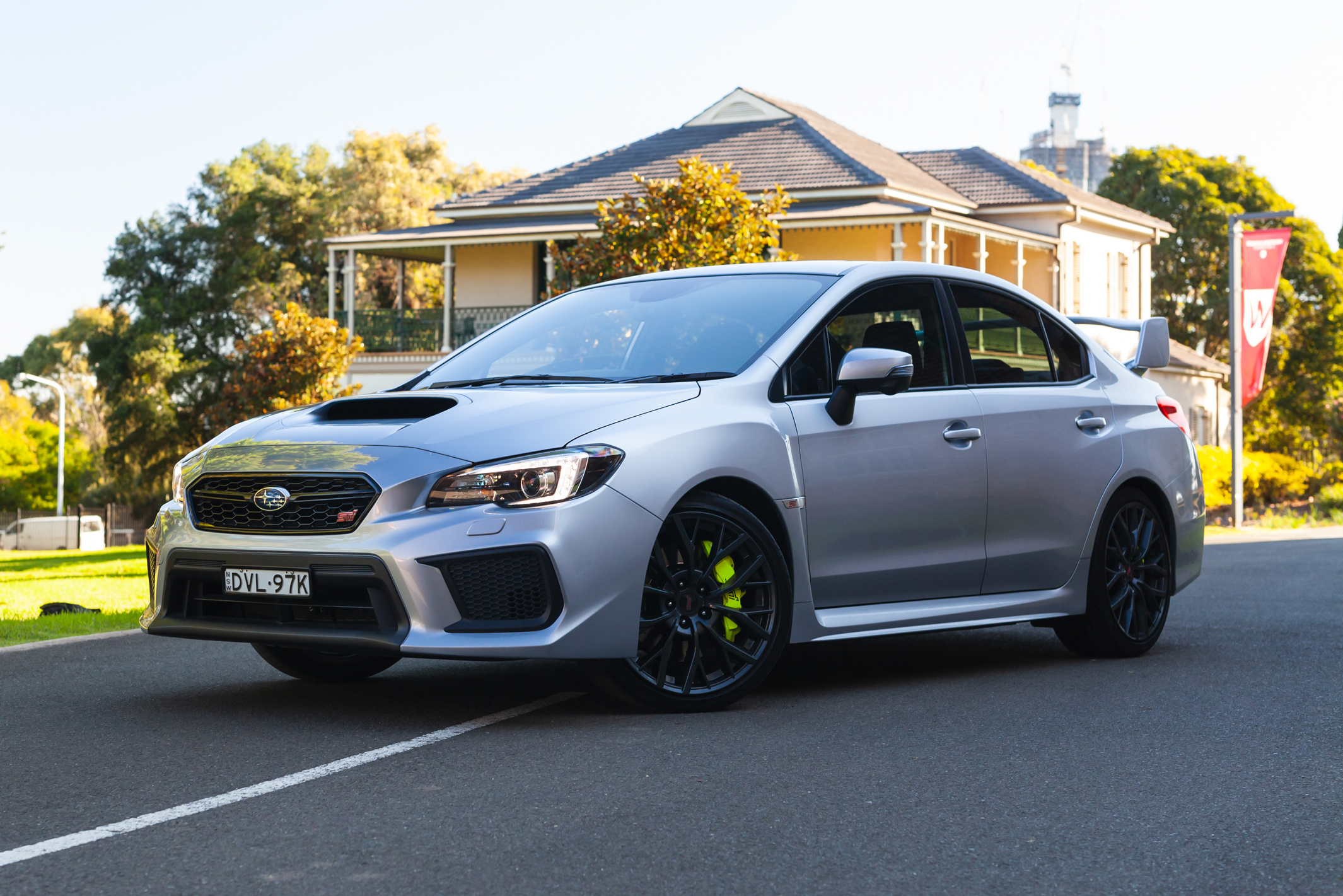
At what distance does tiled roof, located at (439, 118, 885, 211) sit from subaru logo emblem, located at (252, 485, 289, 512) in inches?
1079

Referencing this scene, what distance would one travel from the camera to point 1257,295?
26406 mm

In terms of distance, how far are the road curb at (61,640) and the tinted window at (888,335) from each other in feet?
14.3

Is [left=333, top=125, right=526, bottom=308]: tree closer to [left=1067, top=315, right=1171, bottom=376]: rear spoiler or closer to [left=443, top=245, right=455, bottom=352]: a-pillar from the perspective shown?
[left=443, top=245, right=455, bottom=352]: a-pillar

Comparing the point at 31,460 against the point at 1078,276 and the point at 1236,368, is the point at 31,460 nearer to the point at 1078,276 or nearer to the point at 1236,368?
the point at 1078,276

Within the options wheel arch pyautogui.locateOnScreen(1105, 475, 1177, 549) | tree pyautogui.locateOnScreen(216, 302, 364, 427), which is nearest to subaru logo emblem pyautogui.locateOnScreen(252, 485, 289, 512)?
wheel arch pyautogui.locateOnScreen(1105, 475, 1177, 549)

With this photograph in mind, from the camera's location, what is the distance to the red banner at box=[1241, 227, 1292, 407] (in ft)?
85.9

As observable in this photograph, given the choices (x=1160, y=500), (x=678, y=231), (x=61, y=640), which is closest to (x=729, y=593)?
(x=1160, y=500)

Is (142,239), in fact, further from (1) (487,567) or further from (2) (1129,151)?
(1) (487,567)

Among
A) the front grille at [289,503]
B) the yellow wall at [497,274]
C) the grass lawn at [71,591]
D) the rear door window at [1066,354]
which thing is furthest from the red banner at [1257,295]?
the front grille at [289,503]

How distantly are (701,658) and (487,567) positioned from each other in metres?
0.96

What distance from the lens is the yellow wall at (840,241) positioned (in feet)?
109

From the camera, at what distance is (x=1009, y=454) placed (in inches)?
282

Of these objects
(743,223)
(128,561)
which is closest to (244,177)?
(128,561)

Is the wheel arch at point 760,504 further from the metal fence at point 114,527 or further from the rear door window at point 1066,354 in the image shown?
the metal fence at point 114,527
